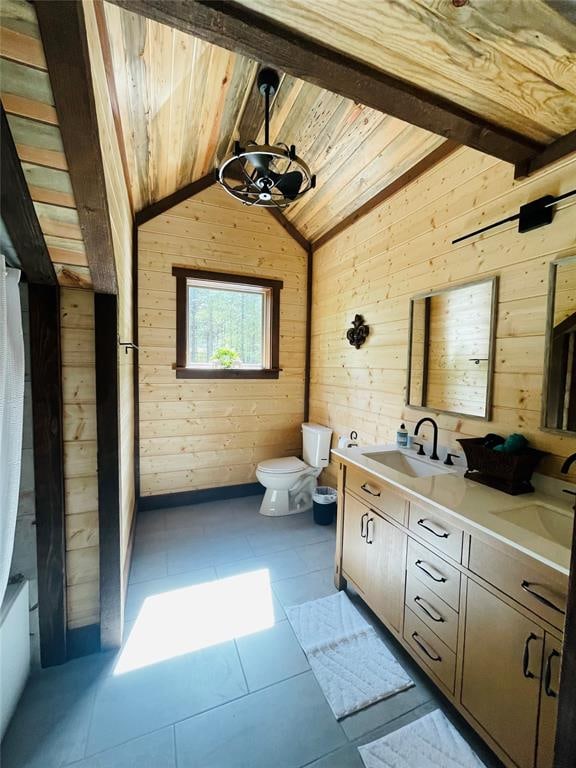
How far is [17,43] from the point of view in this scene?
69 centimetres

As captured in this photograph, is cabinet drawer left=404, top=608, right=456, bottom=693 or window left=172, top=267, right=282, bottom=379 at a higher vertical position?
window left=172, top=267, right=282, bottom=379

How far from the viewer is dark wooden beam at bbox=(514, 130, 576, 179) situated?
4.31 feet

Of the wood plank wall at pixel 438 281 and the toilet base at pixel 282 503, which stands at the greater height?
the wood plank wall at pixel 438 281

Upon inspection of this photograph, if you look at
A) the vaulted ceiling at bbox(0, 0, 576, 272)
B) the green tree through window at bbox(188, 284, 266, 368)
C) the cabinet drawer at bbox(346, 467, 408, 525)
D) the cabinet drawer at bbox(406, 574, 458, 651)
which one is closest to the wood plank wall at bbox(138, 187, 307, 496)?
the green tree through window at bbox(188, 284, 266, 368)

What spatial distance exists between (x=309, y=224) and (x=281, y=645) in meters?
3.31

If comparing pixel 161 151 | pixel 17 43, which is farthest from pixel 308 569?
pixel 161 151

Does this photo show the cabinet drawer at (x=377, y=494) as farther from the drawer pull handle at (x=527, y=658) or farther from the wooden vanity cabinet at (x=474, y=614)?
the drawer pull handle at (x=527, y=658)

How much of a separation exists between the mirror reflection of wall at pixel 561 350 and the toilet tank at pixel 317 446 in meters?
1.85

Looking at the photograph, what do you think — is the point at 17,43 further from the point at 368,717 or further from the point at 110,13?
the point at 368,717

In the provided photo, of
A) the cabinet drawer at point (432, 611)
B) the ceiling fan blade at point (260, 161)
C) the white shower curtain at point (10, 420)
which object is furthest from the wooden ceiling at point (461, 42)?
the cabinet drawer at point (432, 611)

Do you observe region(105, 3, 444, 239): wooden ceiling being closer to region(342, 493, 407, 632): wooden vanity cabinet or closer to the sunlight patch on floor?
region(342, 493, 407, 632): wooden vanity cabinet

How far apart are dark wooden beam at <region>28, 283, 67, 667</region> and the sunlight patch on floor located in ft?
1.12

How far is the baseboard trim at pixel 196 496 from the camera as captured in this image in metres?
2.94

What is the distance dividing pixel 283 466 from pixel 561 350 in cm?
214
